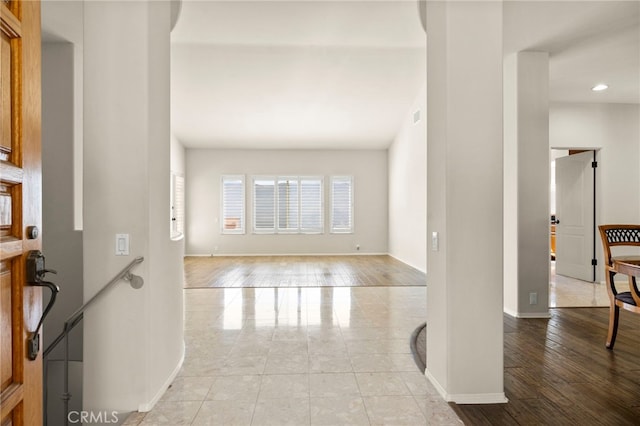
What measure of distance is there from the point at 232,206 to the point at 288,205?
1.60 m

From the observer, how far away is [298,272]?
7.33 meters

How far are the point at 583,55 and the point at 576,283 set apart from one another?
3740 millimetres

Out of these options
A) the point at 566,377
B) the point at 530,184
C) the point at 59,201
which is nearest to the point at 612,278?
the point at 566,377

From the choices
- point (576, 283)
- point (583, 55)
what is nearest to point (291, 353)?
point (583, 55)

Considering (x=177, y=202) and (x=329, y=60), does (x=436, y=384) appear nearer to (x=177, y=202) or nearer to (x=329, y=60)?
(x=329, y=60)

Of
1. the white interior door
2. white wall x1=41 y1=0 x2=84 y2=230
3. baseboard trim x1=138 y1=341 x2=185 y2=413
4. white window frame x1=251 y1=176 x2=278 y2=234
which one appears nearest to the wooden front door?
baseboard trim x1=138 y1=341 x2=185 y2=413

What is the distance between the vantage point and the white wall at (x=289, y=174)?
10070 millimetres

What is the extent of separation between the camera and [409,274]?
23.1ft

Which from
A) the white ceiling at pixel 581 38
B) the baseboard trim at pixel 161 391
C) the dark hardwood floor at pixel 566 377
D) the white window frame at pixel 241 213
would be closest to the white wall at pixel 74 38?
the baseboard trim at pixel 161 391

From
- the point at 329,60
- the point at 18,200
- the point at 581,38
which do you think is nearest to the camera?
the point at 18,200

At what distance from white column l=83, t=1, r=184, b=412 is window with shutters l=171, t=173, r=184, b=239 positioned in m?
→ 6.89

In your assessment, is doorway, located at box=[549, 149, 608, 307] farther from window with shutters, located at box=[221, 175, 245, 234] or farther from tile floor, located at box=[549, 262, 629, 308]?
window with shutters, located at box=[221, 175, 245, 234]

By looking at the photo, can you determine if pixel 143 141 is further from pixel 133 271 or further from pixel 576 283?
pixel 576 283

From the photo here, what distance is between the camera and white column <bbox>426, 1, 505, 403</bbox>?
7.55 ft
